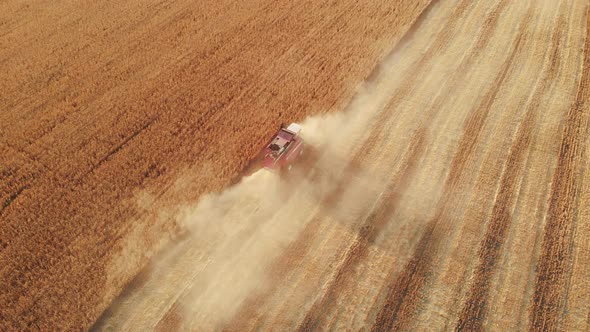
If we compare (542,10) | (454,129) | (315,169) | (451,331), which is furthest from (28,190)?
(542,10)

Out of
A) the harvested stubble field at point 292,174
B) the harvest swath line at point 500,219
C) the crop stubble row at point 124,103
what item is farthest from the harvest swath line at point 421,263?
the crop stubble row at point 124,103

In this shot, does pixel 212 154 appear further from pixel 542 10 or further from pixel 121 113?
pixel 542 10

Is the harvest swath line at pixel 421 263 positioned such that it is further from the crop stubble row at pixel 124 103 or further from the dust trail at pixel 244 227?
the crop stubble row at pixel 124 103

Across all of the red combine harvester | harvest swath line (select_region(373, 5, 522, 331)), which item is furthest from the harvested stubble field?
the red combine harvester

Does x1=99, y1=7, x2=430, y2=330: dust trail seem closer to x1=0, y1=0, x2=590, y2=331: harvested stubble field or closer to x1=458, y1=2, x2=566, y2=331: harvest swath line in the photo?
x1=0, y1=0, x2=590, y2=331: harvested stubble field

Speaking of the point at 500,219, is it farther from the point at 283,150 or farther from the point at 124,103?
the point at 124,103

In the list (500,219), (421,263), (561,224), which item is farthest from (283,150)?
(561,224)

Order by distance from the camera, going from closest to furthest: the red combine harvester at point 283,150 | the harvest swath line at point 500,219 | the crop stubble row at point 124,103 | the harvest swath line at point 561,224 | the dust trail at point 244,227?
the dust trail at point 244,227, the harvest swath line at point 500,219, the harvest swath line at point 561,224, the crop stubble row at point 124,103, the red combine harvester at point 283,150
